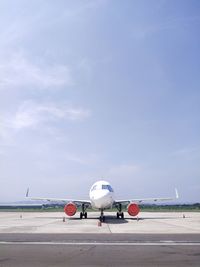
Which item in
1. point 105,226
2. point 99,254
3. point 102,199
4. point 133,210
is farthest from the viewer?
point 133,210

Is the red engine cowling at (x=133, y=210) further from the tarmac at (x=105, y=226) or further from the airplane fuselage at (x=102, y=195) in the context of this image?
the airplane fuselage at (x=102, y=195)

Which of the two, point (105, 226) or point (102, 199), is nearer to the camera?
point (105, 226)

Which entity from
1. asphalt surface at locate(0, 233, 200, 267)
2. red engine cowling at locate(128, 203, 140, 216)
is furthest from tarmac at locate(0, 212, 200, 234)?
asphalt surface at locate(0, 233, 200, 267)

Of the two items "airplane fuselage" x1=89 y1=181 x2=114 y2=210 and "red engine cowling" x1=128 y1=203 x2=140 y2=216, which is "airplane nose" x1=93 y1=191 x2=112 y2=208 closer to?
"airplane fuselage" x1=89 y1=181 x2=114 y2=210

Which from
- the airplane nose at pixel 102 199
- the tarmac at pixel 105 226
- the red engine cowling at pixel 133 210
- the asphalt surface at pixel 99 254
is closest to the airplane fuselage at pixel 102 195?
the airplane nose at pixel 102 199

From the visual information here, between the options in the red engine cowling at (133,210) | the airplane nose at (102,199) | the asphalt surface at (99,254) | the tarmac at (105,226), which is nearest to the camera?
the asphalt surface at (99,254)

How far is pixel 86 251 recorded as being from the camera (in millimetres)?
13047

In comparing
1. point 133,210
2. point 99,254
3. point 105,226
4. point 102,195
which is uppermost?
point 102,195

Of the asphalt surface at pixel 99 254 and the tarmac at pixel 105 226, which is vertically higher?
the tarmac at pixel 105 226

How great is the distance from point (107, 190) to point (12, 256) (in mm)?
22933

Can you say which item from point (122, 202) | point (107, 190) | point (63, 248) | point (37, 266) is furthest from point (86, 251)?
point (122, 202)

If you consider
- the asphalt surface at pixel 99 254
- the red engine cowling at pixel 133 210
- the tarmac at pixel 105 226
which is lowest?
the asphalt surface at pixel 99 254

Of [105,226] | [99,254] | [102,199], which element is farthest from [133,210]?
[99,254]

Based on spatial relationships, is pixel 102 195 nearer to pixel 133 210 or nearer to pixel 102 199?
pixel 102 199
